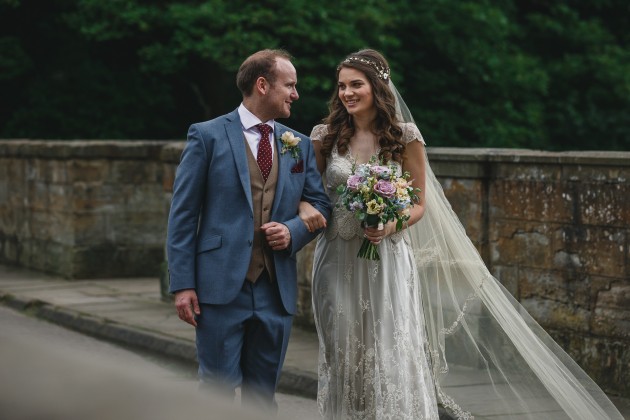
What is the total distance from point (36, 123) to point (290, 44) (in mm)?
5963

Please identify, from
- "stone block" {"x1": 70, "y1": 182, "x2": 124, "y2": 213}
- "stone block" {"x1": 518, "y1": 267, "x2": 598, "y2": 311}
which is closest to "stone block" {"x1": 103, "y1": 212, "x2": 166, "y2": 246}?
"stone block" {"x1": 70, "y1": 182, "x2": 124, "y2": 213}

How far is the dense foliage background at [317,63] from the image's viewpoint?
867 inches

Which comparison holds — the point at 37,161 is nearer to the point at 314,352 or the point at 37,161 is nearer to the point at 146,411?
the point at 314,352

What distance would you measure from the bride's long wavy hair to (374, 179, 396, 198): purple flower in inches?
9.8

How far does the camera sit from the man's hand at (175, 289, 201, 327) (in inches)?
192

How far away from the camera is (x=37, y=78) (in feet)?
83.4

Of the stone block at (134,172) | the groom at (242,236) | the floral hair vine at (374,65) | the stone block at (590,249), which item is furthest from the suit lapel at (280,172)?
the stone block at (134,172)

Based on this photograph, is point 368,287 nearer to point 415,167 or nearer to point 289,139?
point 415,167

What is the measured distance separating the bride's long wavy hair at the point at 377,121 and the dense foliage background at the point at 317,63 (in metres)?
15.9

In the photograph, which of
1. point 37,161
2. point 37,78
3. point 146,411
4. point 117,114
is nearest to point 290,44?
point 117,114

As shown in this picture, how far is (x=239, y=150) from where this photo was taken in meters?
4.88

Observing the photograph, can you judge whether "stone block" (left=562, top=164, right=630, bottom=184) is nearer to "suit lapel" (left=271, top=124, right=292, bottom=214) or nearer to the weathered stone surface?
the weathered stone surface

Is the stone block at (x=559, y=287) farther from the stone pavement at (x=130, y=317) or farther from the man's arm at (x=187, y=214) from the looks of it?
the man's arm at (x=187, y=214)

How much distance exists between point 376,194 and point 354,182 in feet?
0.38
